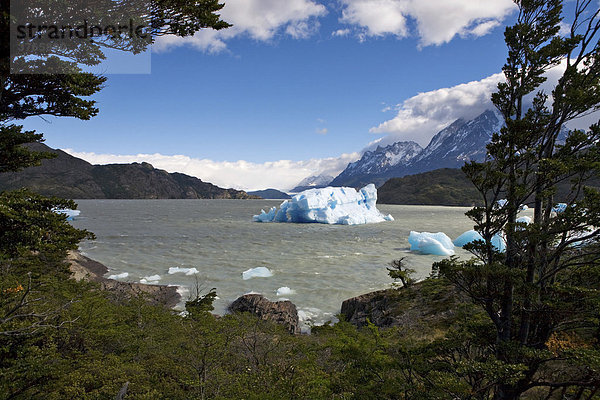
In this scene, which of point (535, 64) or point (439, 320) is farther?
point (439, 320)

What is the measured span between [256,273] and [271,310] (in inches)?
325

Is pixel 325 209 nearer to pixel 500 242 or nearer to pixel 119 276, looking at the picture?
pixel 119 276

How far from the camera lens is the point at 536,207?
4609 millimetres

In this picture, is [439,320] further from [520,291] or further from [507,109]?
[507,109]

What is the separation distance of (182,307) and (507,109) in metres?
17.7

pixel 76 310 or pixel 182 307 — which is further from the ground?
pixel 76 310

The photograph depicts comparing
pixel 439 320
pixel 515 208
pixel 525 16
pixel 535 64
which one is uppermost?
pixel 525 16

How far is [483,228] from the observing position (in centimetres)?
466

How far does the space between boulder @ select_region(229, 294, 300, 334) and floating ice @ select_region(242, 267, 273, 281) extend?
5.95 m

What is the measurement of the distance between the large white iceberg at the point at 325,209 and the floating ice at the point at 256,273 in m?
36.6

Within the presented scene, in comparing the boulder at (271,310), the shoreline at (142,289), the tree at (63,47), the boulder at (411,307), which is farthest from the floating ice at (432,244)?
the tree at (63,47)

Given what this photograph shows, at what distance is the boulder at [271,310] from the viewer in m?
14.2

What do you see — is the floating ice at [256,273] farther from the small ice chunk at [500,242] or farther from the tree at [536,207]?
the tree at [536,207]

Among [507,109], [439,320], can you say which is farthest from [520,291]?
[439,320]
